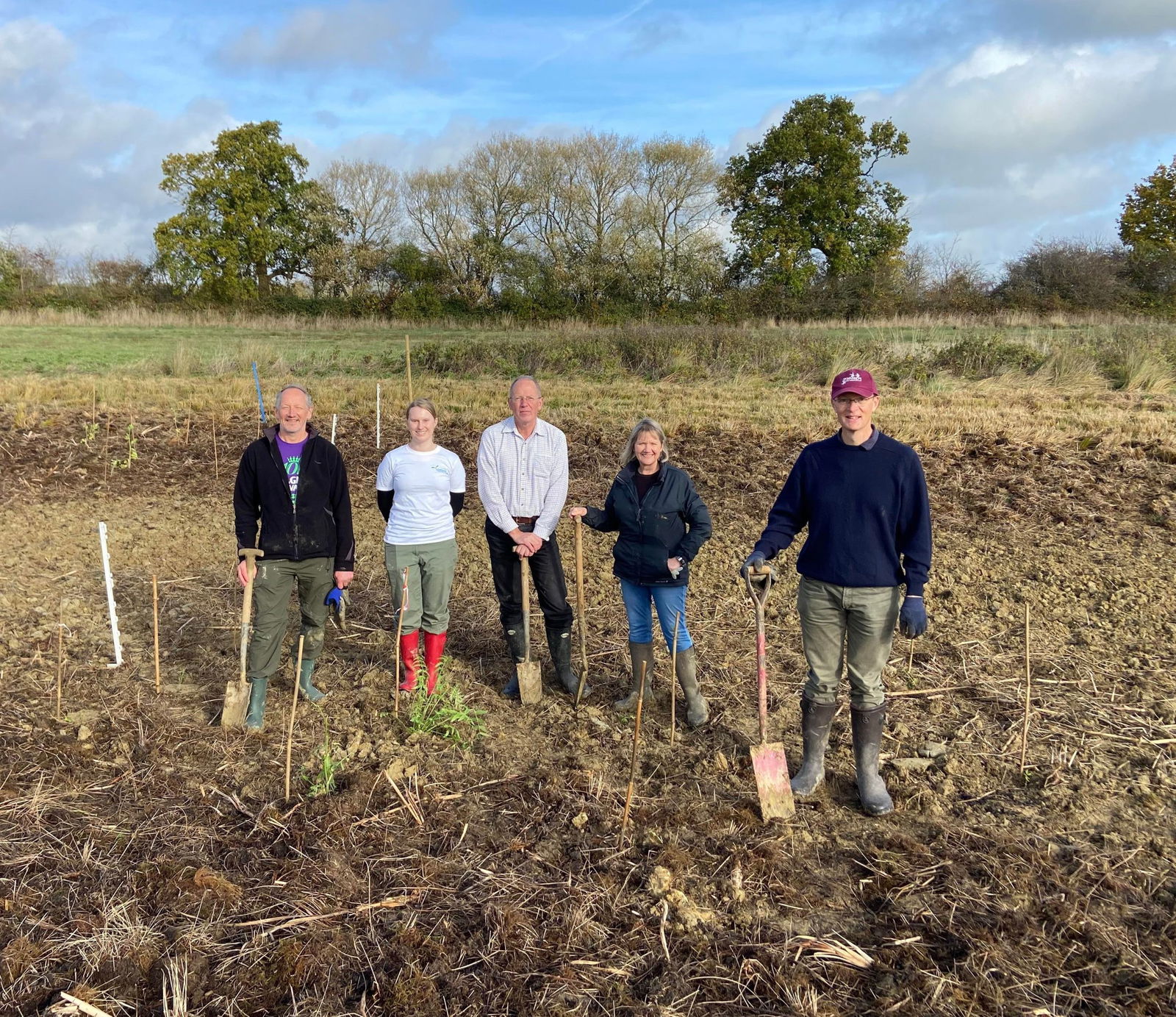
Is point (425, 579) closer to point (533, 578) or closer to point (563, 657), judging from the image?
point (533, 578)

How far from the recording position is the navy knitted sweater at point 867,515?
3275 millimetres

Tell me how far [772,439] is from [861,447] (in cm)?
707

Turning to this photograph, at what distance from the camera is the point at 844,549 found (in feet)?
11.0

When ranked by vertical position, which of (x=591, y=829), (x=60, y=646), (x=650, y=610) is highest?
(x=650, y=610)

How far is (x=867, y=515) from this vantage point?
331cm

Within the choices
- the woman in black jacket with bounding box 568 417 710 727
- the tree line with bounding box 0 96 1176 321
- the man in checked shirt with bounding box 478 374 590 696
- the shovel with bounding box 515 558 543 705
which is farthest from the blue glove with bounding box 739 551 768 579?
the tree line with bounding box 0 96 1176 321

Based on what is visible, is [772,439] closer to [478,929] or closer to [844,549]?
[844,549]

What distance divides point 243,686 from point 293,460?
1208 millimetres

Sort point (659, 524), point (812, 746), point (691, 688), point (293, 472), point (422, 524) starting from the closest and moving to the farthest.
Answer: point (812, 746)
point (659, 524)
point (293, 472)
point (691, 688)
point (422, 524)

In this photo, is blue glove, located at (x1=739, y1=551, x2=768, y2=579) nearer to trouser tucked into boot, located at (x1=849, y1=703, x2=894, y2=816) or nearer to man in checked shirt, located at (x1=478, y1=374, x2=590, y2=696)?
trouser tucked into boot, located at (x1=849, y1=703, x2=894, y2=816)

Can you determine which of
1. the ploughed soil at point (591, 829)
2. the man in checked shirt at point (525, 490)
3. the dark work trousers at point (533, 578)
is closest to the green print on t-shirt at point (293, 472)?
the man in checked shirt at point (525, 490)

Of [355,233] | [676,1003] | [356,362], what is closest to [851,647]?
[676,1003]

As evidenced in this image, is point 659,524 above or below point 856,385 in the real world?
below

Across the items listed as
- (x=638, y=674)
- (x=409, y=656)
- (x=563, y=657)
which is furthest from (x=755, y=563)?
(x=409, y=656)
